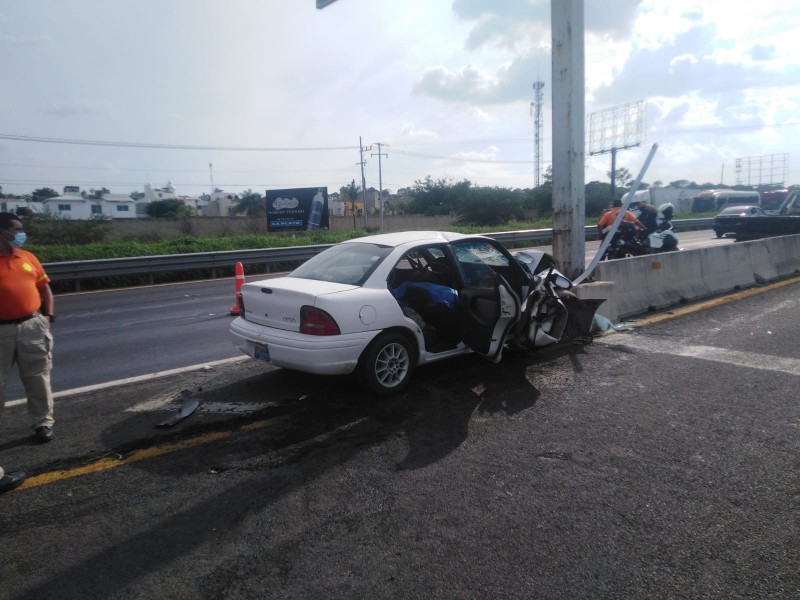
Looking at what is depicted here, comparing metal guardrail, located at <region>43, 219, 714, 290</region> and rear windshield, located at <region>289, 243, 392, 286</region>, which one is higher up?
rear windshield, located at <region>289, 243, 392, 286</region>

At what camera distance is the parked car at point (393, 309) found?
5062 millimetres

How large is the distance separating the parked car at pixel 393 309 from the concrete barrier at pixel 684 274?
207 centimetres

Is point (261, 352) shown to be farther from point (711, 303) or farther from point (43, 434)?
point (711, 303)

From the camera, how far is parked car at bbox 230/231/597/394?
5.06m

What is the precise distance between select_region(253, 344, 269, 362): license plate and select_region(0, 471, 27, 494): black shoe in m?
2.01

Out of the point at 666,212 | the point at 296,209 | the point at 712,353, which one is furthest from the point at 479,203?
the point at 712,353

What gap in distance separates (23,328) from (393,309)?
287cm

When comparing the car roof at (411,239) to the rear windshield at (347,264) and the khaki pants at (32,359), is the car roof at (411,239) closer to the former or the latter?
the rear windshield at (347,264)

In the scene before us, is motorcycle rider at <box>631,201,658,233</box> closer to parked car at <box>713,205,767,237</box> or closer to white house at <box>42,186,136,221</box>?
parked car at <box>713,205,767,237</box>

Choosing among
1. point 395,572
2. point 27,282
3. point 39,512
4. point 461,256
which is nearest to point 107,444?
point 39,512

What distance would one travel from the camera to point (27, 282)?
4.45 m

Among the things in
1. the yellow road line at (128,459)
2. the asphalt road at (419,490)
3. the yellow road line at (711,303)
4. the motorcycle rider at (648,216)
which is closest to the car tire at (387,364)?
the asphalt road at (419,490)

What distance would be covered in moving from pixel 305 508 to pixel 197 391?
262 cm

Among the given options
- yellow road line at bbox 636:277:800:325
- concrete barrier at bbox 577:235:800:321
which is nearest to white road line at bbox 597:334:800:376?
concrete barrier at bbox 577:235:800:321
